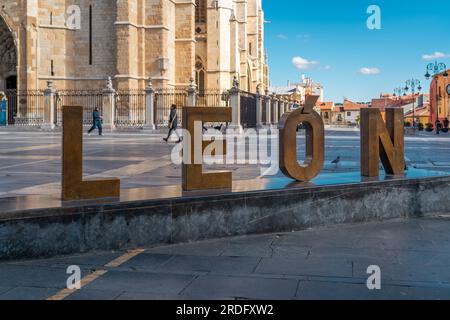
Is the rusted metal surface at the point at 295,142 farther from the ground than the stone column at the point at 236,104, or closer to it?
closer to it

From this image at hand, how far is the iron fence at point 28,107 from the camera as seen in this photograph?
96.2 feet

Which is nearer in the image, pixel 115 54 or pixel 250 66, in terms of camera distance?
pixel 115 54

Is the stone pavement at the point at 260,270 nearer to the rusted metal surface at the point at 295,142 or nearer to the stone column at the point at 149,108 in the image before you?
the rusted metal surface at the point at 295,142

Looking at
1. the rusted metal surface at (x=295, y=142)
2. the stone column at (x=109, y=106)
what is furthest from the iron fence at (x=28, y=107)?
the rusted metal surface at (x=295, y=142)

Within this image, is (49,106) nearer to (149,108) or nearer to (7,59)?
(149,108)

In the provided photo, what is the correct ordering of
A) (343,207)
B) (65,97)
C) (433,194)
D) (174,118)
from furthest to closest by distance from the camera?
(65,97), (174,118), (433,194), (343,207)

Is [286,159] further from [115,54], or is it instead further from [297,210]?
[115,54]

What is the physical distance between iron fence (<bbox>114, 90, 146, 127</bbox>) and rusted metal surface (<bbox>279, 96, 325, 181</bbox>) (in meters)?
24.5

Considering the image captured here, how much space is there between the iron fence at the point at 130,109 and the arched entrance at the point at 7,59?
24.1ft

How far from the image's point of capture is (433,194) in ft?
21.1

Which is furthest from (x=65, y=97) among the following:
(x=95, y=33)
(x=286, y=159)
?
(x=286, y=159)

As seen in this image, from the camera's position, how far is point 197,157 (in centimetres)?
539

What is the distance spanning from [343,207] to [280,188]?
0.83 meters
